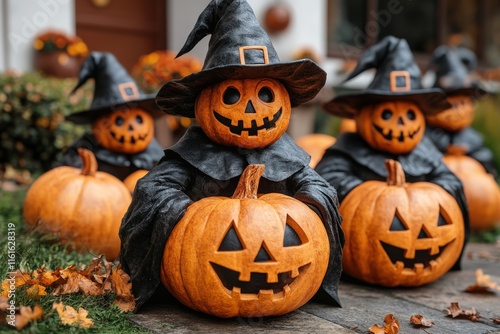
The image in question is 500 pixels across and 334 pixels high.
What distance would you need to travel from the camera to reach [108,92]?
468cm

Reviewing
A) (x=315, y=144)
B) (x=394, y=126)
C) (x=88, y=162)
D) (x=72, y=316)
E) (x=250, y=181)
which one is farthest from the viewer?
(x=315, y=144)

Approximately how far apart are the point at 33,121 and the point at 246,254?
4.69 metres

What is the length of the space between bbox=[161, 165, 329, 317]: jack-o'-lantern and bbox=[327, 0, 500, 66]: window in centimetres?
810

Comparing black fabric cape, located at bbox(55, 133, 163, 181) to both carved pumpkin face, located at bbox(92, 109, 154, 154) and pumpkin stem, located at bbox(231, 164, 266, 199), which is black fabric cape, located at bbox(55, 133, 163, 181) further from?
pumpkin stem, located at bbox(231, 164, 266, 199)

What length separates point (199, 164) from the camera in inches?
127

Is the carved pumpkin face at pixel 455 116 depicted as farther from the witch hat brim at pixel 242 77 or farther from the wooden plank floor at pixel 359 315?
the witch hat brim at pixel 242 77

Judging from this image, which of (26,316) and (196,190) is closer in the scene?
(26,316)

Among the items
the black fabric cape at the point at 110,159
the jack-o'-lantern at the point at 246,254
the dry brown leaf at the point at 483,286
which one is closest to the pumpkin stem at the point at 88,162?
the black fabric cape at the point at 110,159

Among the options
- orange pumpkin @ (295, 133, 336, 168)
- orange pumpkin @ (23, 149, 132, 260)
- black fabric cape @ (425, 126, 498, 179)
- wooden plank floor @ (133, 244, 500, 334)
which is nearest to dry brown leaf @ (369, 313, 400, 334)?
wooden plank floor @ (133, 244, 500, 334)

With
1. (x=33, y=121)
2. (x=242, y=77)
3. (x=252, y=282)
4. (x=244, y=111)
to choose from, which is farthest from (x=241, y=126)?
(x=33, y=121)

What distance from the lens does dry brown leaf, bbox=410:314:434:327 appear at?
3.12m

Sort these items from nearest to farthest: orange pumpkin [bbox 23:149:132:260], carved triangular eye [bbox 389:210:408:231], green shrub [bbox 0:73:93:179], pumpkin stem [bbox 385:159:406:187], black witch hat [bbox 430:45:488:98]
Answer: carved triangular eye [bbox 389:210:408:231], pumpkin stem [bbox 385:159:406:187], orange pumpkin [bbox 23:149:132:260], black witch hat [bbox 430:45:488:98], green shrub [bbox 0:73:93:179]

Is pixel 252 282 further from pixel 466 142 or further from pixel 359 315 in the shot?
pixel 466 142

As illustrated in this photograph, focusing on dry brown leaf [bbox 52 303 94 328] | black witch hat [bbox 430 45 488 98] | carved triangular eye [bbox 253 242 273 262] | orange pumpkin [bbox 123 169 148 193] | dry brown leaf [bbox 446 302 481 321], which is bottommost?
dry brown leaf [bbox 446 302 481 321]
